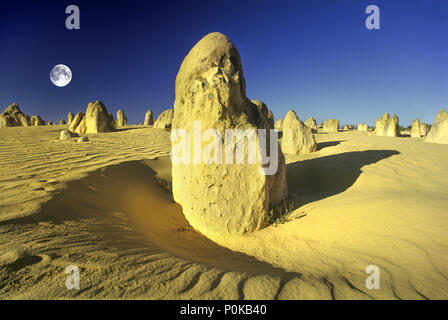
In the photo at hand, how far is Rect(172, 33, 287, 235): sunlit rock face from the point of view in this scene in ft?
8.85

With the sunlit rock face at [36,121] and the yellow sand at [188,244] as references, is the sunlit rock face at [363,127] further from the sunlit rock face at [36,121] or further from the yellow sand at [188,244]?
the sunlit rock face at [36,121]

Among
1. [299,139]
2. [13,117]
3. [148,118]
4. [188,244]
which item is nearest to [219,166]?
[188,244]

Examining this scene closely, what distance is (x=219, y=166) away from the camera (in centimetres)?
273

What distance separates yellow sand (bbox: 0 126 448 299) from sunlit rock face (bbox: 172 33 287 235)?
258 mm

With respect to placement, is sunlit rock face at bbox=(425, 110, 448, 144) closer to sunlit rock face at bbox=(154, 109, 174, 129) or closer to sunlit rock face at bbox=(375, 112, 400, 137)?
sunlit rock face at bbox=(375, 112, 400, 137)

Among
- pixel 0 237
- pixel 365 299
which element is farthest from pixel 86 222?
pixel 365 299

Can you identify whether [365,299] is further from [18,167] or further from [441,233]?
[18,167]

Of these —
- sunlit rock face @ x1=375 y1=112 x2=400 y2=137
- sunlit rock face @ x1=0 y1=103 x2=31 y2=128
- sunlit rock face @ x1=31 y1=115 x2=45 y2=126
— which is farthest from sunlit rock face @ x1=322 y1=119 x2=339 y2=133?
sunlit rock face @ x1=31 y1=115 x2=45 y2=126

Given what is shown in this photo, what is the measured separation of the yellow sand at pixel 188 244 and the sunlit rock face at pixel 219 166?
0.85 ft

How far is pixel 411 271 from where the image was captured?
1529mm

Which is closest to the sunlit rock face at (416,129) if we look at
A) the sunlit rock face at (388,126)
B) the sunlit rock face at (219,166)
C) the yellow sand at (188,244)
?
the sunlit rock face at (388,126)

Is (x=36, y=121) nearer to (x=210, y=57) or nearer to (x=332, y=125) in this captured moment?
(x=210, y=57)

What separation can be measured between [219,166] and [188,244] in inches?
40.1

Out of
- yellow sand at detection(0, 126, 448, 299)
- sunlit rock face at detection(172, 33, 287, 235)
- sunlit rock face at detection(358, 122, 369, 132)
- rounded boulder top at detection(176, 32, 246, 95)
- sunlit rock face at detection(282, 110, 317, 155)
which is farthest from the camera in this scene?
sunlit rock face at detection(358, 122, 369, 132)
